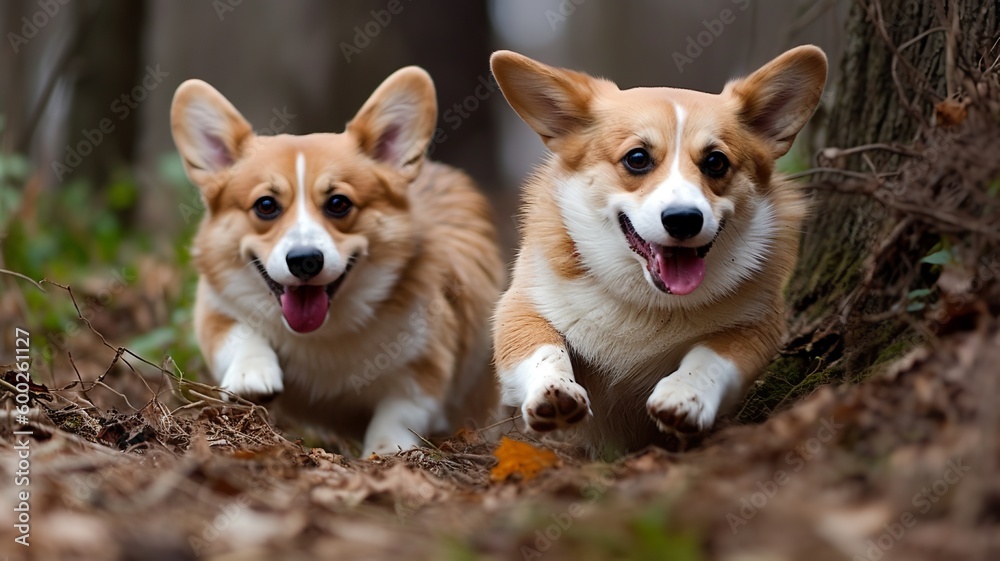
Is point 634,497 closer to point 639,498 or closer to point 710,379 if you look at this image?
point 639,498

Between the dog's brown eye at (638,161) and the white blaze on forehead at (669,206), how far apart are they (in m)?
0.12

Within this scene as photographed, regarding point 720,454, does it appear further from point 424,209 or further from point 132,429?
point 424,209

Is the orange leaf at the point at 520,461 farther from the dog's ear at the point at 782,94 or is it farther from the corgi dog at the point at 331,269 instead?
the dog's ear at the point at 782,94

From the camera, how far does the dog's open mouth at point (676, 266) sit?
3.15 m

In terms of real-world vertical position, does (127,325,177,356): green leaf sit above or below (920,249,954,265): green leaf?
below

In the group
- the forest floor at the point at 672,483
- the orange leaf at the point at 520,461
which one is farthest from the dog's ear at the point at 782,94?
the orange leaf at the point at 520,461

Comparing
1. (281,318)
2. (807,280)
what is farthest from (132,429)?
(807,280)

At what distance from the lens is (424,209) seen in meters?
4.96

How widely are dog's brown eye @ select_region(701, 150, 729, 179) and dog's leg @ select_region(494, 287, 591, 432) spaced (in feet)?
2.57

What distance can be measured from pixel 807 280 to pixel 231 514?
2.98 meters

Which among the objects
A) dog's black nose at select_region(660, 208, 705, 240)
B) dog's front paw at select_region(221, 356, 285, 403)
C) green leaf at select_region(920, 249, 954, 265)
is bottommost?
dog's front paw at select_region(221, 356, 285, 403)

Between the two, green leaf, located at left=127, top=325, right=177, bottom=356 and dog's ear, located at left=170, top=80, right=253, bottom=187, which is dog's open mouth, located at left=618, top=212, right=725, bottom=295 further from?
green leaf, located at left=127, top=325, right=177, bottom=356

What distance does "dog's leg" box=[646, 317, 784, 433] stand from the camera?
9.36ft

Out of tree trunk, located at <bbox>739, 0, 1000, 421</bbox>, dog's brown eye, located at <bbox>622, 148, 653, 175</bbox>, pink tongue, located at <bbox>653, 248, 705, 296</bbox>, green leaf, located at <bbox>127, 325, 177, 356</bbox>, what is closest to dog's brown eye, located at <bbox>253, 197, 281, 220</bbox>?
green leaf, located at <bbox>127, 325, 177, 356</bbox>
